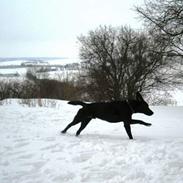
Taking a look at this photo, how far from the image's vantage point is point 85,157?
5.76 m

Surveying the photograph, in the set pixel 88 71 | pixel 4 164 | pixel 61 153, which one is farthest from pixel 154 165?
pixel 88 71

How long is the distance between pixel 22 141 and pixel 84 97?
26.9m

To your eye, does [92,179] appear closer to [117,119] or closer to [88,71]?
[117,119]

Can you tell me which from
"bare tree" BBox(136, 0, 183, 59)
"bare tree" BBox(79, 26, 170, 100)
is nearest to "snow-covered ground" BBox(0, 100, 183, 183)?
"bare tree" BBox(136, 0, 183, 59)

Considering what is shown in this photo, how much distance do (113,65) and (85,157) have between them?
28.1m

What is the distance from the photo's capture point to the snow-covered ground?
478cm

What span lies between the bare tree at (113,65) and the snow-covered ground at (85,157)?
2383 cm

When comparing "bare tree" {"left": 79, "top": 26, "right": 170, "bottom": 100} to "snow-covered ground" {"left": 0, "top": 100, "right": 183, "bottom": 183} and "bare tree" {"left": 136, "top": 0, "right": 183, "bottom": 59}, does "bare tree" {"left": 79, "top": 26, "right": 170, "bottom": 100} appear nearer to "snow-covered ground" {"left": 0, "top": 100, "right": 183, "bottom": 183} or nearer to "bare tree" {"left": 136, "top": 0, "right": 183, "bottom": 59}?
"bare tree" {"left": 136, "top": 0, "right": 183, "bottom": 59}

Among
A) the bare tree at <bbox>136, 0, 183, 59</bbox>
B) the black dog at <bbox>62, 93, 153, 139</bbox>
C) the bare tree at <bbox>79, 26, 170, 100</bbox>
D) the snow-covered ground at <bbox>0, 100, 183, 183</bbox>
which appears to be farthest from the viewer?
the bare tree at <bbox>79, 26, 170, 100</bbox>

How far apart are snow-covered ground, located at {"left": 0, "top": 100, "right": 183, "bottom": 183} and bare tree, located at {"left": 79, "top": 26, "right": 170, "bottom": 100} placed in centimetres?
2383

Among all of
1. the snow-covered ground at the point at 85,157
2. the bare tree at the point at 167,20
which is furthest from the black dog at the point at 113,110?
the bare tree at the point at 167,20

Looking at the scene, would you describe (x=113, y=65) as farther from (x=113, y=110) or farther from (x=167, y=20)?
(x=113, y=110)

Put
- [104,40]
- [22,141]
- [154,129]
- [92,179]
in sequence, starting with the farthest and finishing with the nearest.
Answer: [104,40], [154,129], [22,141], [92,179]

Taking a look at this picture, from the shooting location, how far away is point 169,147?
20.2 feet
